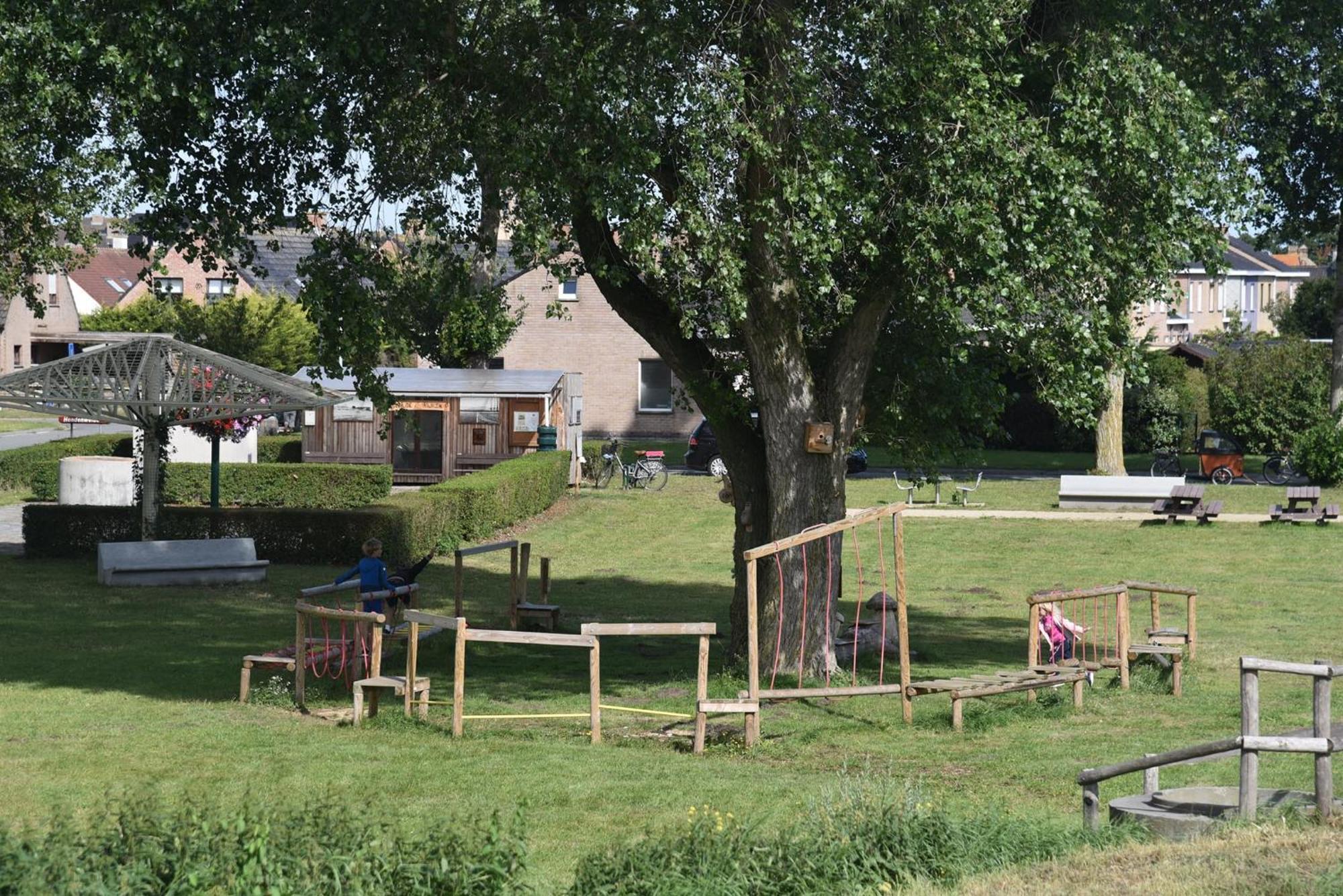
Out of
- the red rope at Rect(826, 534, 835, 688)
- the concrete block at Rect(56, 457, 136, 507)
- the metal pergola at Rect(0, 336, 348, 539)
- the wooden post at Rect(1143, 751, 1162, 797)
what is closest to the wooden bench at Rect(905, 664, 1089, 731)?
the red rope at Rect(826, 534, 835, 688)

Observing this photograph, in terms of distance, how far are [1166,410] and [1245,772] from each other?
137 ft

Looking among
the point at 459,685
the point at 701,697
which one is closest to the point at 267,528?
the point at 459,685

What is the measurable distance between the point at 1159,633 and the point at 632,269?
6.45 metres

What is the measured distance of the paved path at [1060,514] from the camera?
3078cm

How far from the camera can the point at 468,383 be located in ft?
124

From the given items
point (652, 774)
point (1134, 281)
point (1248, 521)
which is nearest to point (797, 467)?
point (1134, 281)

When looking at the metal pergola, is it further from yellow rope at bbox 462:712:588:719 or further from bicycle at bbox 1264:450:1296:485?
bicycle at bbox 1264:450:1296:485

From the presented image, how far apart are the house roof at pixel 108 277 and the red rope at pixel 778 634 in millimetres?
70766

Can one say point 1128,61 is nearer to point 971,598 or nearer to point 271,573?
point 971,598

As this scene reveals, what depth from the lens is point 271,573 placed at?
2386 cm

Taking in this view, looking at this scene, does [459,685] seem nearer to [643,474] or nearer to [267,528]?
[267,528]

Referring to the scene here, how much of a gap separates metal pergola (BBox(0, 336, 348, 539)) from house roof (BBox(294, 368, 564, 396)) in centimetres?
1177

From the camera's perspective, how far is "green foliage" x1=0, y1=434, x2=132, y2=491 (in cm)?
3375

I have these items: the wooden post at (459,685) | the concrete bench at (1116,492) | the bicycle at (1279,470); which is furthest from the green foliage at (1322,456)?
the wooden post at (459,685)
